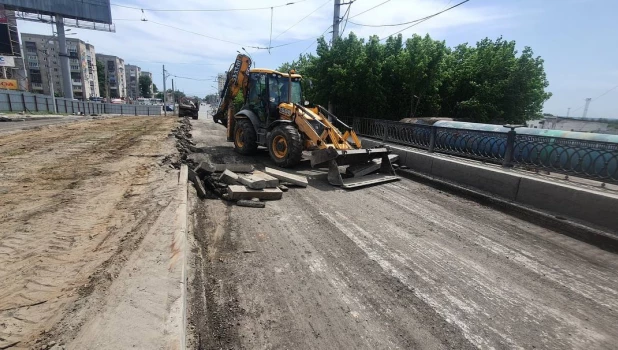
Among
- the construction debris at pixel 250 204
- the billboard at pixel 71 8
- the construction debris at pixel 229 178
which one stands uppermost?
the billboard at pixel 71 8

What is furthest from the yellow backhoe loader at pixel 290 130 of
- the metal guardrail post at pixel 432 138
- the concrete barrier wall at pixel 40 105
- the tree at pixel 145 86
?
the tree at pixel 145 86

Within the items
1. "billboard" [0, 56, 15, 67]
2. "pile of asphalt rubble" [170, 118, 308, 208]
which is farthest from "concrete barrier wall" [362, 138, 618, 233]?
"billboard" [0, 56, 15, 67]

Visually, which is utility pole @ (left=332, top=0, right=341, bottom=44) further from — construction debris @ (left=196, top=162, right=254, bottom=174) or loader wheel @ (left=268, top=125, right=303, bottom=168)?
construction debris @ (left=196, top=162, right=254, bottom=174)

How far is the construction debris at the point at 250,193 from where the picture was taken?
20.3ft

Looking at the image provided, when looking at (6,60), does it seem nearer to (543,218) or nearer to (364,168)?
(364,168)

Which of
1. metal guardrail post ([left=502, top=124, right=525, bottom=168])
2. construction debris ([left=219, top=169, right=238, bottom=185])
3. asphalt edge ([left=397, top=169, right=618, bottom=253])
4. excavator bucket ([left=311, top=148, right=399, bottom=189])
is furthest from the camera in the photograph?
excavator bucket ([left=311, top=148, right=399, bottom=189])

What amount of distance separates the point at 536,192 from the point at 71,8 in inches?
2344

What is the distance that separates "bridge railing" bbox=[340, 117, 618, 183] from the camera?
20.2ft

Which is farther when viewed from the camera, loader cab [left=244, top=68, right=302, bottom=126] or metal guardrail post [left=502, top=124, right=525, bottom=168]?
loader cab [left=244, top=68, right=302, bottom=126]

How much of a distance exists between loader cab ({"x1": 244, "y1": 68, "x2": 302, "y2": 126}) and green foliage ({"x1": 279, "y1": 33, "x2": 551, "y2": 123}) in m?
3.47

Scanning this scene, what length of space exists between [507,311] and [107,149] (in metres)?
11.5

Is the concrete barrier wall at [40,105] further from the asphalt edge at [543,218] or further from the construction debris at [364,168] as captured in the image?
the asphalt edge at [543,218]

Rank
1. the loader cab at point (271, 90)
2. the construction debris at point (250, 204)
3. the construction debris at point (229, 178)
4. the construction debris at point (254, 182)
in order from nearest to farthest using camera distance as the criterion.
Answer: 1. the construction debris at point (250, 204)
2. the construction debris at point (254, 182)
3. the construction debris at point (229, 178)
4. the loader cab at point (271, 90)

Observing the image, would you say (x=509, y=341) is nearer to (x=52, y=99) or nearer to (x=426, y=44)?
(x=426, y=44)
